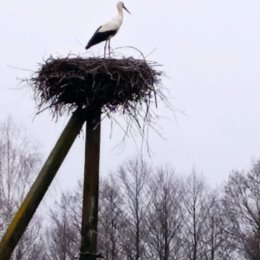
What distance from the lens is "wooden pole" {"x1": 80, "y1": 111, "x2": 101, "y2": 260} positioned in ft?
16.0

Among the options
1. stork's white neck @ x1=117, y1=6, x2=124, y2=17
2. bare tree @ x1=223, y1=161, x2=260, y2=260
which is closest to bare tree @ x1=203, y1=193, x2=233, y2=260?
bare tree @ x1=223, y1=161, x2=260, y2=260

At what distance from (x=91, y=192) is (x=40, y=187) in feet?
1.33

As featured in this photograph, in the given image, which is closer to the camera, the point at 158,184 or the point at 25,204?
the point at 25,204

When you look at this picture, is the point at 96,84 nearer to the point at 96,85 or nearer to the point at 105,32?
the point at 96,85

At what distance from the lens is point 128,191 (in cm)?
3653

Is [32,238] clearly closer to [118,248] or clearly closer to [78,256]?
[118,248]

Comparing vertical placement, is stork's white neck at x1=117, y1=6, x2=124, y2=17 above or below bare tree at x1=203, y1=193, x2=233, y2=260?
below

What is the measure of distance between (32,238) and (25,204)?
3207 centimetres

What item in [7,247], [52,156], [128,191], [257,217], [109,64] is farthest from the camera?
[128,191]

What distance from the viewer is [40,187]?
16.4 ft

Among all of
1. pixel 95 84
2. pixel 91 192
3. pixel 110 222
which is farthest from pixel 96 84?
pixel 110 222

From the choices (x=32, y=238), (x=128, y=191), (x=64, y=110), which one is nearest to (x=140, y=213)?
(x=128, y=191)

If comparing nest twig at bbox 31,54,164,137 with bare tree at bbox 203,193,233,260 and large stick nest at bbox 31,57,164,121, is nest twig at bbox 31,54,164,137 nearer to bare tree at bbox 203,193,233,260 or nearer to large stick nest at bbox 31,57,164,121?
large stick nest at bbox 31,57,164,121

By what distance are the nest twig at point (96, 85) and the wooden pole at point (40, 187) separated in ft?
0.54
